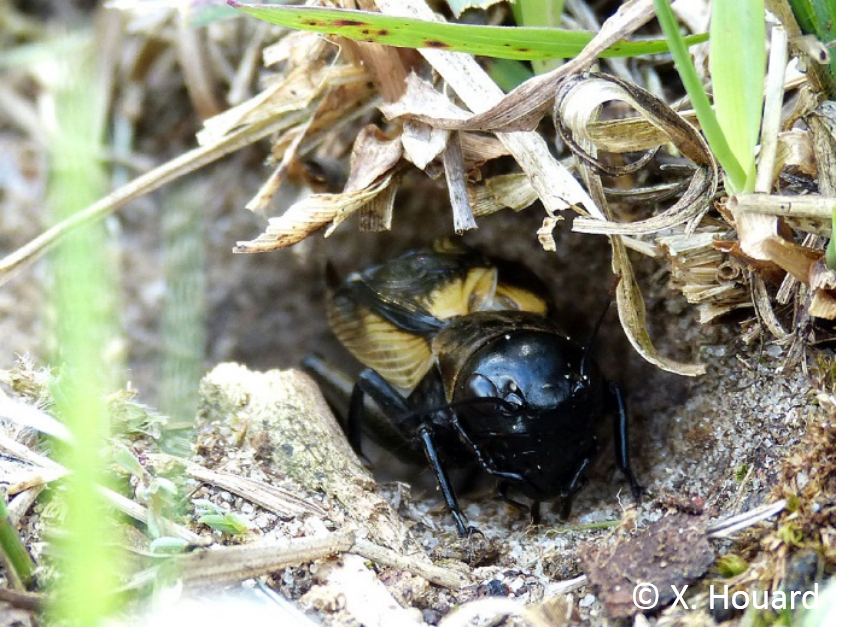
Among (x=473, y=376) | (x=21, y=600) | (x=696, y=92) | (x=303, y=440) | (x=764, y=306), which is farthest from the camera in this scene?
(x=473, y=376)

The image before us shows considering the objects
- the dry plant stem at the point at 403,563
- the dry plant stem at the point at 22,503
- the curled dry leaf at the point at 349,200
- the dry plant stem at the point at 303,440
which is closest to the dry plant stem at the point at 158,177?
the curled dry leaf at the point at 349,200

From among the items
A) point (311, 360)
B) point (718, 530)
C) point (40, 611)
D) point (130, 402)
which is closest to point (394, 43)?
point (130, 402)

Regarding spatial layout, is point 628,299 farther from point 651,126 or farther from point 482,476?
point 482,476

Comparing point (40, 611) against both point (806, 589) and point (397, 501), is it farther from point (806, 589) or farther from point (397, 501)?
point (806, 589)

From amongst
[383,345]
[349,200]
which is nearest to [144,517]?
[349,200]

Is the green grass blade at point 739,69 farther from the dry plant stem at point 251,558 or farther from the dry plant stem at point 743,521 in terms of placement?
the dry plant stem at point 251,558

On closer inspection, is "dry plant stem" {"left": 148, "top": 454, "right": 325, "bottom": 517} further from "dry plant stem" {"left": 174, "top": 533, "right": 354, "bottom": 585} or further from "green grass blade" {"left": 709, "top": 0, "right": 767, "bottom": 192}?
"green grass blade" {"left": 709, "top": 0, "right": 767, "bottom": 192}

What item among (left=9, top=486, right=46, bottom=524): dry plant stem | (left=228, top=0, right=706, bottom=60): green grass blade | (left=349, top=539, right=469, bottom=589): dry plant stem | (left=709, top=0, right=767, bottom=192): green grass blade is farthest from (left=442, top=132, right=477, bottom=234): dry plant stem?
(left=9, top=486, right=46, bottom=524): dry plant stem
